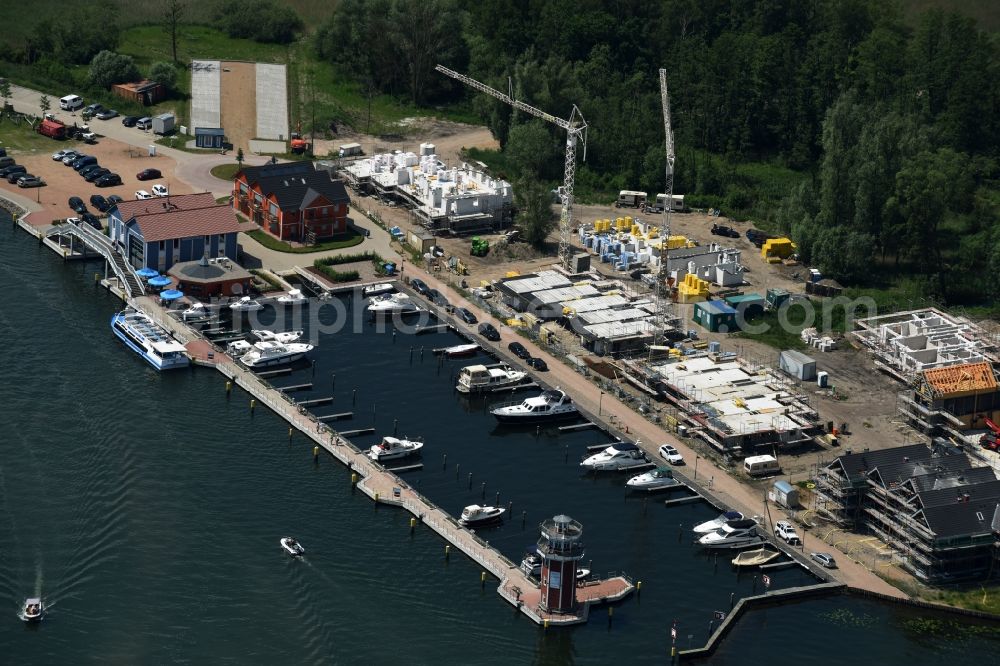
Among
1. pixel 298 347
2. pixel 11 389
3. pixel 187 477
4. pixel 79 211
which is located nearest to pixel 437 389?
pixel 298 347

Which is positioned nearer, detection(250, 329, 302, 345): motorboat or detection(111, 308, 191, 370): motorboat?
detection(111, 308, 191, 370): motorboat

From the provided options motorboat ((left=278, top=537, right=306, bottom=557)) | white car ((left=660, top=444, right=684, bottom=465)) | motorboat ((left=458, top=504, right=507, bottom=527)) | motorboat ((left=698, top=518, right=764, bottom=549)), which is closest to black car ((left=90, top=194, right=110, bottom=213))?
motorboat ((left=278, top=537, right=306, bottom=557))

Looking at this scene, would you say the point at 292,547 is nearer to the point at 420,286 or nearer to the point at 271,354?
the point at 271,354

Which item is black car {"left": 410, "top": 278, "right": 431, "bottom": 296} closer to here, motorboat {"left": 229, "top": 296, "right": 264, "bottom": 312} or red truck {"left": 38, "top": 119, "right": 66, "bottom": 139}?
motorboat {"left": 229, "top": 296, "right": 264, "bottom": 312}

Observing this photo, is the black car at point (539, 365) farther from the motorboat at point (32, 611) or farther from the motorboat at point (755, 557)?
the motorboat at point (32, 611)

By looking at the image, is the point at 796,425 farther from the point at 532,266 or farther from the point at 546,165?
the point at 546,165

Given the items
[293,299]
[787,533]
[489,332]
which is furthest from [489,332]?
[787,533]
